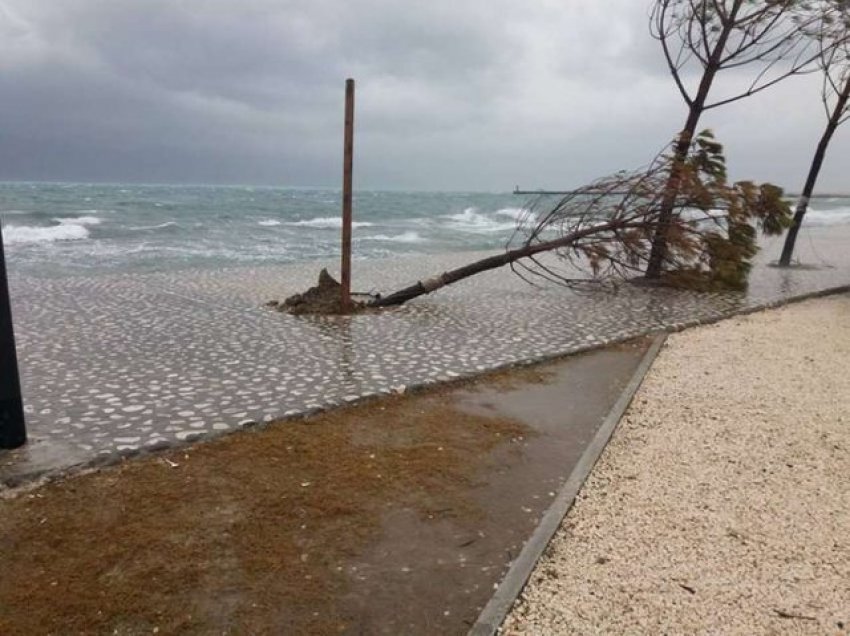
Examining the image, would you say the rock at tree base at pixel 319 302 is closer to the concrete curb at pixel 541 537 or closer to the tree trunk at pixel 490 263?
the tree trunk at pixel 490 263

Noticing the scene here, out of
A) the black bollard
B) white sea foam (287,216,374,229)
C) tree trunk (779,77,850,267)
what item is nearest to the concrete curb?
the black bollard

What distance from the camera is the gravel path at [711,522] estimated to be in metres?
2.46

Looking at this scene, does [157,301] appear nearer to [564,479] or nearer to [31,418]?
[31,418]

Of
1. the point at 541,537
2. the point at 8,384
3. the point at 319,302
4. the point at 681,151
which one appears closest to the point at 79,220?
the point at 319,302

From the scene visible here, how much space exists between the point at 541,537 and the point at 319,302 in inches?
226

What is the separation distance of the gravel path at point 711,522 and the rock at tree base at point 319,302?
13.7 feet

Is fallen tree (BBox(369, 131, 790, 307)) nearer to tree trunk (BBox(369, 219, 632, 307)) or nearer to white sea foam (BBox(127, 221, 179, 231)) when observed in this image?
tree trunk (BBox(369, 219, 632, 307))

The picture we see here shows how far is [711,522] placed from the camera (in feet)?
10.2

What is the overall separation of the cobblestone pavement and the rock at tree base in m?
0.36

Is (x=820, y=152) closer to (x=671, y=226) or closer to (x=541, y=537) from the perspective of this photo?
(x=671, y=226)

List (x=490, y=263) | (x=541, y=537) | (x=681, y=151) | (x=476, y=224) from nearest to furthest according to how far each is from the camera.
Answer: (x=541, y=537) < (x=490, y=263) < (x=681, y=151) < (x=476, y=224)

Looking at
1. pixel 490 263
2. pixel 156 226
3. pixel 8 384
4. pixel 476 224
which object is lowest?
pixel 156 226

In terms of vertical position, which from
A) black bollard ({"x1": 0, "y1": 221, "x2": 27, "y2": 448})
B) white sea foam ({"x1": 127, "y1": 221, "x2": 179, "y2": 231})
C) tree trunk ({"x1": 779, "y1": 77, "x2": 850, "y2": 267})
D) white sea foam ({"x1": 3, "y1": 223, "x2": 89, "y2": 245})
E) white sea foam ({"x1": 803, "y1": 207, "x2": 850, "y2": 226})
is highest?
tree trunk ({"x1": 779, "y1": 77, "x2": 850, "y2": 267})

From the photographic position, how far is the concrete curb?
2375 millimetres
